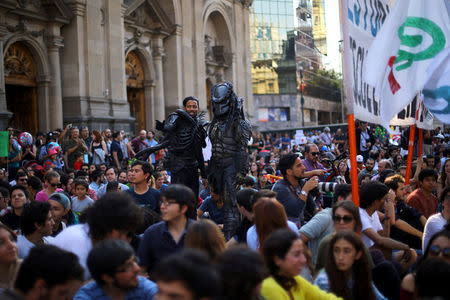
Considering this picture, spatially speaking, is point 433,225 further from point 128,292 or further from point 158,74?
point 158,74

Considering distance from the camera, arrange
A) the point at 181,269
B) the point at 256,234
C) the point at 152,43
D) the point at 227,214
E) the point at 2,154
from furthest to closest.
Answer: the point at 152,43, the point at 2,154, the point at 227,214, the point at 256,234, the point at 181,269

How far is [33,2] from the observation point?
19.2 metres

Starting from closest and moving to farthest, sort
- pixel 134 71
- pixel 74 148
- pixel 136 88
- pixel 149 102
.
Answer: pixel 74 148, pixel 134 71, pixel 136 88, pixel 149 102

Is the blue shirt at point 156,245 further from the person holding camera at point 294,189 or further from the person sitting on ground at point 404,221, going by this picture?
the person sitting on ground at point 404,221

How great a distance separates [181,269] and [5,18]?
17.5 meters

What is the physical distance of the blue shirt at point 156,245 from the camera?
4.82 metres

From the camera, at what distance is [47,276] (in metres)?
3.44

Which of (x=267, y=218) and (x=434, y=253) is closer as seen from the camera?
(x=434, y=253)

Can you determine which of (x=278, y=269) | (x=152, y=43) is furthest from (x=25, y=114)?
(x=278, y=269)

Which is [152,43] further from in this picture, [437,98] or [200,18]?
[437,98]

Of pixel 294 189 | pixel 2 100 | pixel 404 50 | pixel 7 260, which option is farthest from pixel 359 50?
pixel 2 100

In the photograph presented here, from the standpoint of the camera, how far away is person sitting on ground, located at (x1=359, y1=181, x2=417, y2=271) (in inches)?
224

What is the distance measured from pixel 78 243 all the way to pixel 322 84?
7816cm

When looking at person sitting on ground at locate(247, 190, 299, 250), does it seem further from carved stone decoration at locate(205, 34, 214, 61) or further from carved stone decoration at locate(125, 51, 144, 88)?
carved stone decoration at locate(205, 34, 214, 61)
